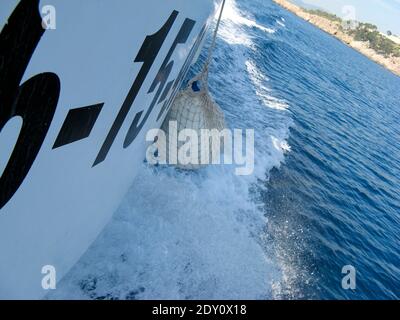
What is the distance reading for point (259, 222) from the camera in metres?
6.00

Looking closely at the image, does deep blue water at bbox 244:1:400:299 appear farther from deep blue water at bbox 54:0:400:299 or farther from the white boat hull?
the white boat hull

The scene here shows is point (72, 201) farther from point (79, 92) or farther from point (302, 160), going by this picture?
point (302, 160)

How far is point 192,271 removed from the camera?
4418 mm

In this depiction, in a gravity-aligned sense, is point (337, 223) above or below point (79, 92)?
below

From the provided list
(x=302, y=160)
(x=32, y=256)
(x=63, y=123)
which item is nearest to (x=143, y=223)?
(x=32, y=256)

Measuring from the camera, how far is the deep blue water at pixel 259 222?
4.16m

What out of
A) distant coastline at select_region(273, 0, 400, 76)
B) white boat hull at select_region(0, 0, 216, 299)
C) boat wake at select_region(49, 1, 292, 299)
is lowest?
distant coastline at select_region(273, 0, 400, 76)

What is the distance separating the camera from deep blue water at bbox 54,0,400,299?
164 inches

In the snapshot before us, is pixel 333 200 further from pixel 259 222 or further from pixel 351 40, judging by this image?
pixel 351 40

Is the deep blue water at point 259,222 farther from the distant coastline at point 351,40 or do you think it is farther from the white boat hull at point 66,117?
the distant coastline at point 351,40

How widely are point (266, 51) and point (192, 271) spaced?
16551 mm

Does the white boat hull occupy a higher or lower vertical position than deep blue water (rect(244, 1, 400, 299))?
higher

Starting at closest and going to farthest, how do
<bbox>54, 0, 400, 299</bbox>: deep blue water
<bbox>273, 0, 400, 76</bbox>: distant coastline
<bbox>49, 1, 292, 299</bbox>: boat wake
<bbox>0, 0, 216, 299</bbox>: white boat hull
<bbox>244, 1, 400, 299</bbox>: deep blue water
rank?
<bbox>0, 0, 216, 299</bbox>: white boat hull, <bbox>49, 1, 292, 299</bbox>: boat wake, <bbox>54, 0, 400, 299</bbox>: deep blue water, <bbox>244, 1, 400, 299</bbox>: deep blue water, <bbox>273, 0, 400, 76</bbox>: distant coastline

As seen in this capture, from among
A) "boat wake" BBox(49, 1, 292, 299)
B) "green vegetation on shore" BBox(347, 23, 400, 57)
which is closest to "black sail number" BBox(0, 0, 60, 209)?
"boat wake" BBox(49, 1, 292, 299)
